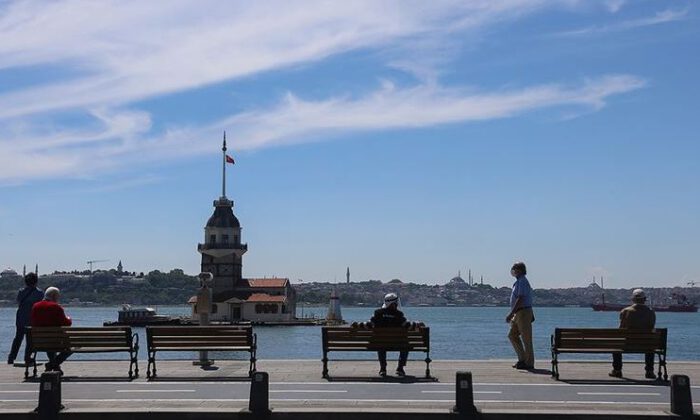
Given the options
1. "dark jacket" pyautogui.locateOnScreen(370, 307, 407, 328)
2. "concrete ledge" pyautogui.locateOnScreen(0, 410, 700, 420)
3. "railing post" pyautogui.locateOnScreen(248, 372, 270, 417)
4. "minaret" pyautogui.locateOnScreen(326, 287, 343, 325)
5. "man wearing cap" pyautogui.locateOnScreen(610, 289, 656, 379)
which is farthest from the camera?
"minaret" pyautogui.locateOnScreen(326, 287, 343, 325)

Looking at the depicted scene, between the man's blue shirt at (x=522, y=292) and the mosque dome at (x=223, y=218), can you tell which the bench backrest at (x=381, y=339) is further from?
the mosque dome at (x=223, y=218)

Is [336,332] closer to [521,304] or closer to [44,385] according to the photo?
[521,304]

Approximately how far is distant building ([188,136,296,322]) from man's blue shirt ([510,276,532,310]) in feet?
360

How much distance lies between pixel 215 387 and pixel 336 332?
2432 millimetres

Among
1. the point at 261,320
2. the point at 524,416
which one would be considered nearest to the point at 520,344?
the point at 524,416

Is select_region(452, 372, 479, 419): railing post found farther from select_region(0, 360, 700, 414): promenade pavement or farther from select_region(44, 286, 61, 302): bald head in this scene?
select_region(44, 286, 61, 302): bald head

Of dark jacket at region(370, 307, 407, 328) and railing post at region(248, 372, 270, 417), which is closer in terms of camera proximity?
railing post at region(248, 372, 270, 417)

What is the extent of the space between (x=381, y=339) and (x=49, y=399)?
232 inches

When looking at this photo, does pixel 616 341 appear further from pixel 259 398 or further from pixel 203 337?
pixel 203 337

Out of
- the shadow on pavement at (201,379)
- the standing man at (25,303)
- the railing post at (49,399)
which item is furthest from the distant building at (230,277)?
the railing post at (49,399)

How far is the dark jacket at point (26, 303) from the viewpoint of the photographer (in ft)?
64.8

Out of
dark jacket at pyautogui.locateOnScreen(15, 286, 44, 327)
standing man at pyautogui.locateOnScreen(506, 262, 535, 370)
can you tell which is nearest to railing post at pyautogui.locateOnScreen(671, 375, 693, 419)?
standing man at pyautogui.locateOnScreen(506, 262, 535, 370)

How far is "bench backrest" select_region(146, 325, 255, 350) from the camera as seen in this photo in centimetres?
1700

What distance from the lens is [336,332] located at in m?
17.1
